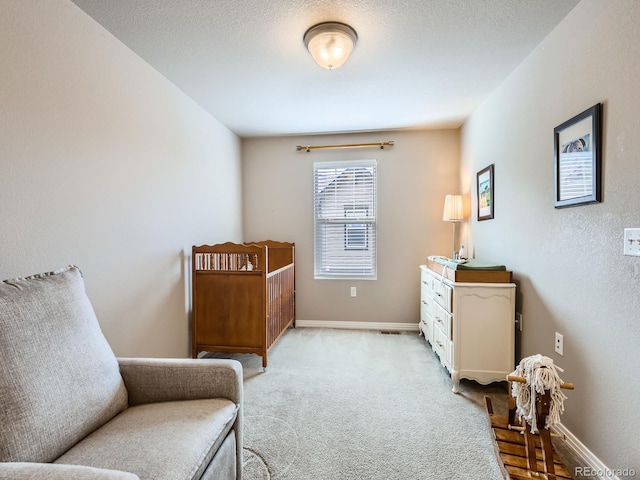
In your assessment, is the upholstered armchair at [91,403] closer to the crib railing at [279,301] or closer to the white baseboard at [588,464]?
the crib railing at [279,301]

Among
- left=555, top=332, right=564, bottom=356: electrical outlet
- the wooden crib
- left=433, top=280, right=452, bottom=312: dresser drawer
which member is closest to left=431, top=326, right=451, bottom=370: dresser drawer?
left=433, top=280, right=452, bottom=312: dresser drawer

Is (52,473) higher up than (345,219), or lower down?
lower down

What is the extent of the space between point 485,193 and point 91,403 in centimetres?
303

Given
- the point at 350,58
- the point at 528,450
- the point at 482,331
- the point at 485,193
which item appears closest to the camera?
the point at 528,450

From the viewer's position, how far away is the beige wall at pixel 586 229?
51.6 inches

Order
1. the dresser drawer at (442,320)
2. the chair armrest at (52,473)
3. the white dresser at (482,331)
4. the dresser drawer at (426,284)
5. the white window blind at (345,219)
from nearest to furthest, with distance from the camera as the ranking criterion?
the chair armrest at (52,473)
the white dresser at (482,331)
the dresser drawer at (442,320)
the dresser drawer at (426,284)
the white window blind at (345,219)

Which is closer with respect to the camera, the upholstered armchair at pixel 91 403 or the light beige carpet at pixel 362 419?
the upholstered armchair at pixel 91 403

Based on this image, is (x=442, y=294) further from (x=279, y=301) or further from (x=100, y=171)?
(x=100, y=171)

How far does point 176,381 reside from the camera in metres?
1.31

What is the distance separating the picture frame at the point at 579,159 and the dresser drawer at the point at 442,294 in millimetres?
933

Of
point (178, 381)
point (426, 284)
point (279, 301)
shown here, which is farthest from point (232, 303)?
point (426, 284)

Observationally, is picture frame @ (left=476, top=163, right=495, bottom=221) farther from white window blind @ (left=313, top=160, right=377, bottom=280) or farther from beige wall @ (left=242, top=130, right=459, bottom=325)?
white window blind @ (left=313, top=160, right=377, bottom=280)

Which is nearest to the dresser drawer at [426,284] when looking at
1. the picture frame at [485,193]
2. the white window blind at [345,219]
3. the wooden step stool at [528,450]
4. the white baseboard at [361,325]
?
the white baseboard at [361,325]

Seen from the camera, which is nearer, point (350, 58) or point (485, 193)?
point (350, 58)
